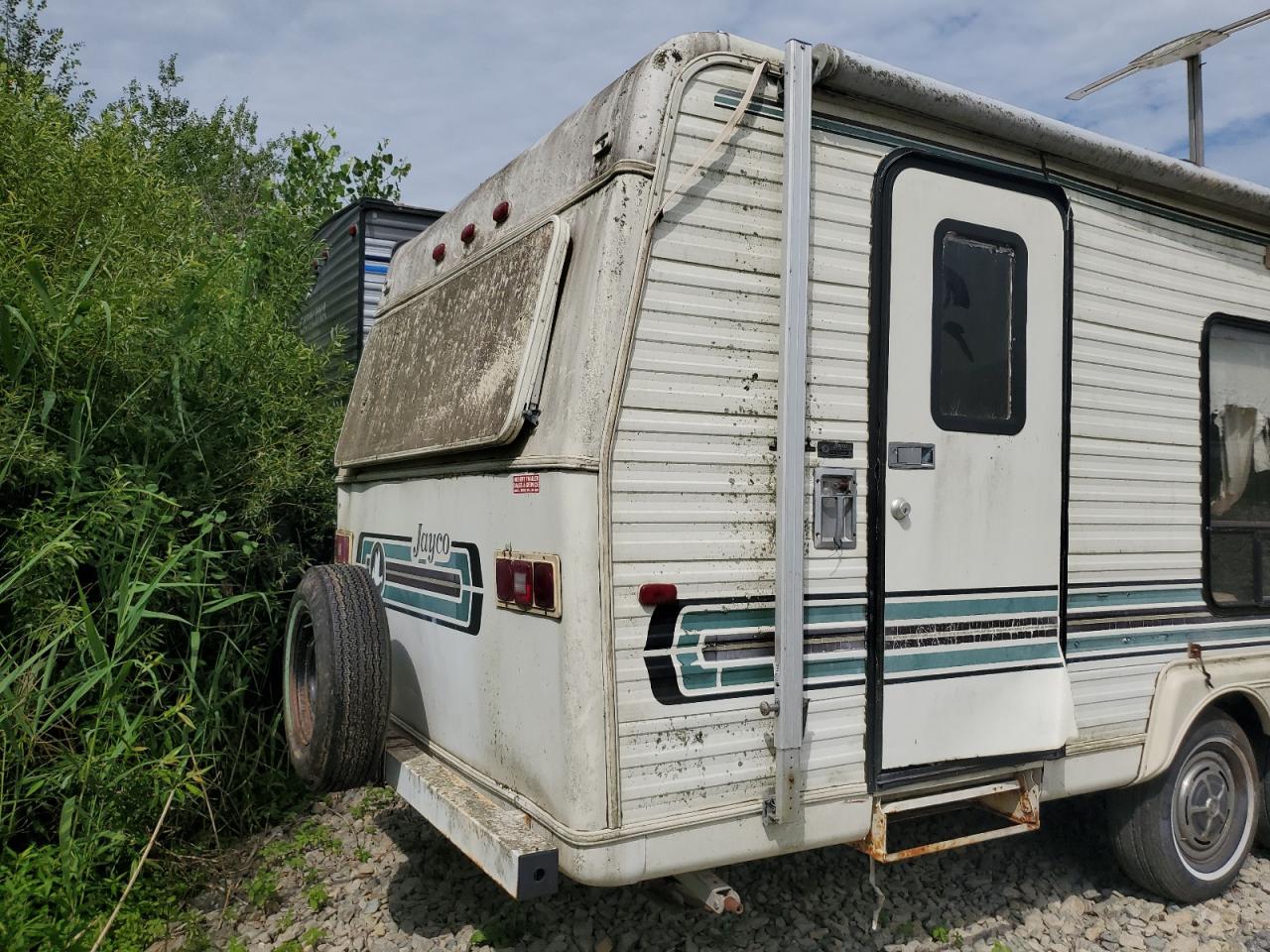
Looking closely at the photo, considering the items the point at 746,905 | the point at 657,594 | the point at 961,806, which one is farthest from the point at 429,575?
the point at 961,806

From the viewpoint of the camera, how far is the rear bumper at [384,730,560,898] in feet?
8.68

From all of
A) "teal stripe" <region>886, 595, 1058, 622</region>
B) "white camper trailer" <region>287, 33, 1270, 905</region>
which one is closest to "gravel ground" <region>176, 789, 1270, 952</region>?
"white camper trailer" <region>287, 33, 1270, 905</region>

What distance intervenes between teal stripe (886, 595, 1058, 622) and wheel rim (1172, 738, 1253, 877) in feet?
4.16

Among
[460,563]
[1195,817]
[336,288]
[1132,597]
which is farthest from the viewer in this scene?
[336,288]

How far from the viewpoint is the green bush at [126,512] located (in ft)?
11.8

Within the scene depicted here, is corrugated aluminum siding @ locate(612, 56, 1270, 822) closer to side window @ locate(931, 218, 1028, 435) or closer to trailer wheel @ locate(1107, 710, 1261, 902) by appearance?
side window @ locate(931, 218, 1028, 435)

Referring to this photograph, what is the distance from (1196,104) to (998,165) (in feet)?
7.13

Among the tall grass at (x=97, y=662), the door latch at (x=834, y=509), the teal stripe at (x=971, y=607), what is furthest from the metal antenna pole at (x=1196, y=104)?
the tall grass at (x=97, y=662)

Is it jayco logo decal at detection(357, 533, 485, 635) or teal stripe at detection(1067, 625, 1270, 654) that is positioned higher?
jayco logo decal at detection(357, 533, 485, 635)

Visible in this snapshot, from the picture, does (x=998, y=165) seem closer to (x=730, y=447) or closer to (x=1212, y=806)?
(x=730, y=447)

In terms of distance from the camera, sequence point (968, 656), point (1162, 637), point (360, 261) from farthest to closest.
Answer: point (360, 261) < point (1162, 637) < point (968, 656)

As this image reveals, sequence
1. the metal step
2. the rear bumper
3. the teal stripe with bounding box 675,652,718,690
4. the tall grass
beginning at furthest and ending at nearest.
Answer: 1. the tall grass
2. the metal step
3. the teal stripe with bounding box 675,652,718,690
4. the rear bumper

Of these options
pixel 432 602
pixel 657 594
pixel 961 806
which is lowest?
pixel 961 806

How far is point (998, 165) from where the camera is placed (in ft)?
11.2
